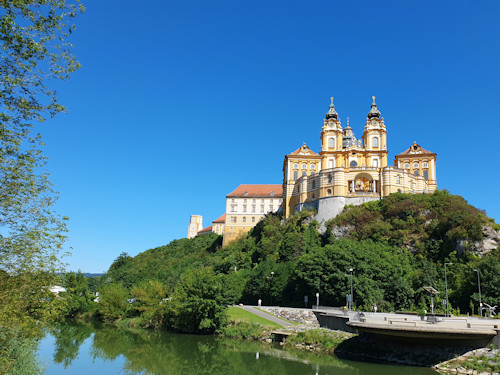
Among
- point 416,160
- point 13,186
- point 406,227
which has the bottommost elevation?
point 13,186

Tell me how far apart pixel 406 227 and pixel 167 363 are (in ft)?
111

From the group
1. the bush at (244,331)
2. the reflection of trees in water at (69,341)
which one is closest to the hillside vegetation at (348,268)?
the bush at (244,331)

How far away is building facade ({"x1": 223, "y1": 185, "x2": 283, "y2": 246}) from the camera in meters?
81.4

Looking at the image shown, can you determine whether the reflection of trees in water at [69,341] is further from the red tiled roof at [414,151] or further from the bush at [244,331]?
the red tiled roof at [414,151]

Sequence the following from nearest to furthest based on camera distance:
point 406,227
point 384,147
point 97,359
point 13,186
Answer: point 13,186
point 97,359
point 406,227
point 384,147

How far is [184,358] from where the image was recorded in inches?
1082

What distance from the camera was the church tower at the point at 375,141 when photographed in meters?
63.2

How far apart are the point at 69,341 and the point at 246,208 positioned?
50978 millimetres

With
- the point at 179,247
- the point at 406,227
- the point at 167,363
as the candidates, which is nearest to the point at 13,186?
the point at 167,363

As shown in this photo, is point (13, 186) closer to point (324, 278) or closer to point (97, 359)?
point (97, 359)

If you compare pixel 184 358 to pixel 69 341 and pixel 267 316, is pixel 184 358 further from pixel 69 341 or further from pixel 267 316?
pixel 69 341

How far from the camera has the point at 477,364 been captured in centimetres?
2056

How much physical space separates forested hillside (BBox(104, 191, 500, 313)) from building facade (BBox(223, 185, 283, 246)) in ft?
53.4

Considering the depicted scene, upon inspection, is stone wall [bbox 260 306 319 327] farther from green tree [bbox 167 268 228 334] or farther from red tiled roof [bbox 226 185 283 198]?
red tiled roof [bbox 226 185 283 198]
